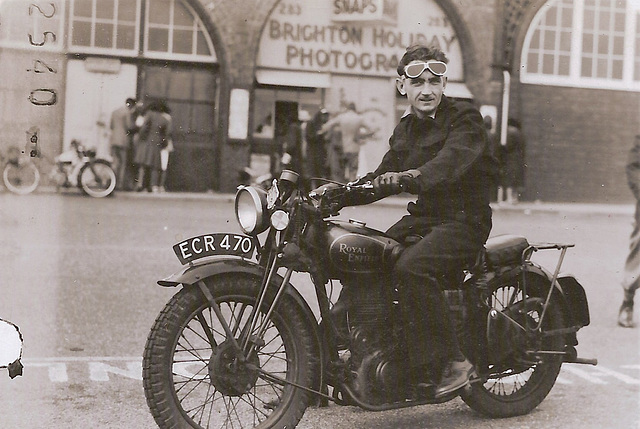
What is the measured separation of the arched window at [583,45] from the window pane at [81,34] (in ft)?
34.6

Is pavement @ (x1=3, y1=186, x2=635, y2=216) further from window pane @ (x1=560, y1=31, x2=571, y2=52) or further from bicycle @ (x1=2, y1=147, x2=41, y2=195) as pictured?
window pane @ (x1=560, y1=31, x2=571, y2=52)

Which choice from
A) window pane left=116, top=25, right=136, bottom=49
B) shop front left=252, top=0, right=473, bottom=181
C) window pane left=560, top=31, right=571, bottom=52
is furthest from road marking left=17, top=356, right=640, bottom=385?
window pane left=560, top=31, right=571, bottom=52

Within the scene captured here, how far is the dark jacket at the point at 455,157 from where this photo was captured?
4445mm

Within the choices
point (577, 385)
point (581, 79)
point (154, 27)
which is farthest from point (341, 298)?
point (581, 79)

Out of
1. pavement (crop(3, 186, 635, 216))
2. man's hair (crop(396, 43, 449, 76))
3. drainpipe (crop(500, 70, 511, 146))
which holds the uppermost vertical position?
drainpipe (crop(500, 70, 511, 146))

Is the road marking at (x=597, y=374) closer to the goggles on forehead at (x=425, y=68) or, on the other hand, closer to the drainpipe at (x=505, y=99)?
the goggles on forehead at (x=425, y=68)

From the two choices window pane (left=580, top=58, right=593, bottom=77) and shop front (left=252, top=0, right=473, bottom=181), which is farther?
window pane (left=580, top=58, right=593, bottom=77)

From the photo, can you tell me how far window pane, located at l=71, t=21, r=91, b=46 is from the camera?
61.1 ft

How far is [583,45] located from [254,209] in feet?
70.6

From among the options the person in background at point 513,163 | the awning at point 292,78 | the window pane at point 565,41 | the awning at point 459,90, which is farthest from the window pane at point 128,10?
the window pane at point 565,41

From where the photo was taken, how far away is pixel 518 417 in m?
5.04

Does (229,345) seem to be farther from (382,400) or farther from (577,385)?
(577,385)

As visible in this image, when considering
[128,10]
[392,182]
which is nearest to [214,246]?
[392,182]

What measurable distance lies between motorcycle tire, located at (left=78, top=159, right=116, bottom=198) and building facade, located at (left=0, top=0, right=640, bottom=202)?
2.59m
